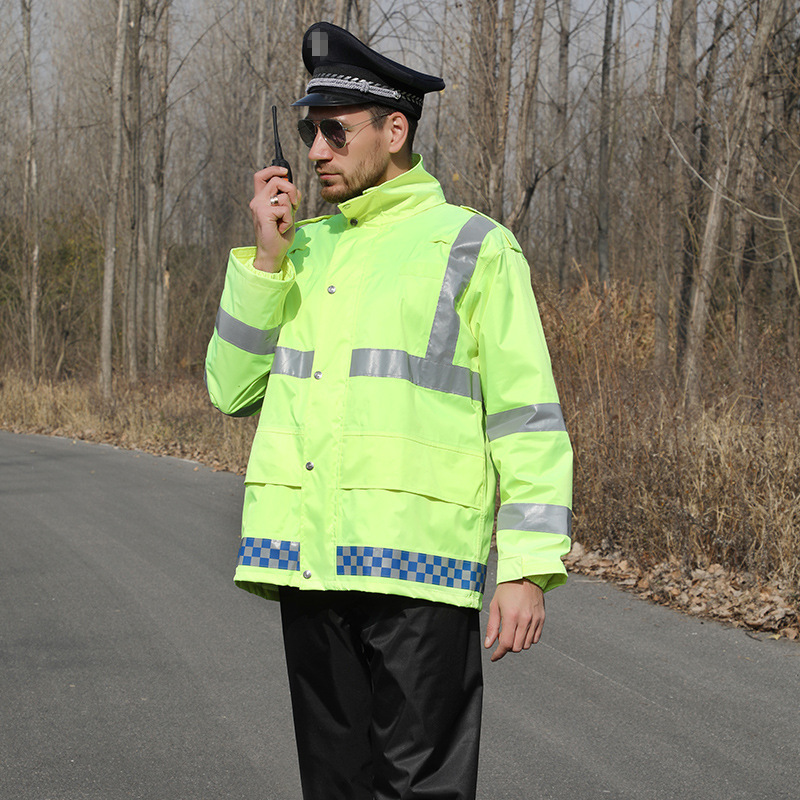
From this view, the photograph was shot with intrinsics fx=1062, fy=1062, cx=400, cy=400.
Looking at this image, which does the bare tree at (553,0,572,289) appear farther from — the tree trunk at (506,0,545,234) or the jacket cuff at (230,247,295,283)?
the jacket cuff at (230,247,295,283)

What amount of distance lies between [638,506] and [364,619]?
18.5ft

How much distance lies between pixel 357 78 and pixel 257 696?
3.19 meters

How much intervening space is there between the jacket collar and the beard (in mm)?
20

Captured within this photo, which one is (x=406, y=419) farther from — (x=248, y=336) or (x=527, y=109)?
(x=527, y=109)

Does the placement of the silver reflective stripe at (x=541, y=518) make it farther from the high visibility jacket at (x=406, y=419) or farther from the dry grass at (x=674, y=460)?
the dry grass at (x=674, y=460)

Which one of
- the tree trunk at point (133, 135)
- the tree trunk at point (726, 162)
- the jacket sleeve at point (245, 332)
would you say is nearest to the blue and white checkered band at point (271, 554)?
the jacket sleeve at point (245, 332)

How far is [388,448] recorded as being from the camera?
2.31 meters

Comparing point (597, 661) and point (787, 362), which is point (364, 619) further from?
point (787, 362)

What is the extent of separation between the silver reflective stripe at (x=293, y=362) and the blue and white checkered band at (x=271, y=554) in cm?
39

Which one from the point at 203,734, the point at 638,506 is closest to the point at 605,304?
the point at 638,506

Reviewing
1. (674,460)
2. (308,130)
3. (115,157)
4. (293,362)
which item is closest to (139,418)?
(115,157)

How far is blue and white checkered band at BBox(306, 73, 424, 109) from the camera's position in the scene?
250cm

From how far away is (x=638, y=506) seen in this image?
7.73m

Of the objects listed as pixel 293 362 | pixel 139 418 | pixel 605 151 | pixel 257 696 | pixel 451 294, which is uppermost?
pixel 605 151
